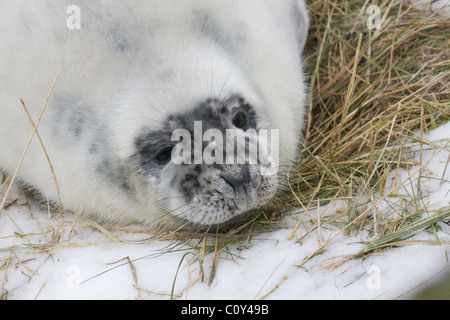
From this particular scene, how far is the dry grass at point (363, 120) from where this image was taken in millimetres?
2361

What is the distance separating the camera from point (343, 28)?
3607mm

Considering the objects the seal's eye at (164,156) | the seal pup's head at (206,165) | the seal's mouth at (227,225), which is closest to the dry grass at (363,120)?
the seal's mouth at (227,225)

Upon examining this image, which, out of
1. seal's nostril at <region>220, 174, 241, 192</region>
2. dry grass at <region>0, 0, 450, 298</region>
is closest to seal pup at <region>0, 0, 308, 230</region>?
seal's nostril at <region>220, 174, 241, 192</region>

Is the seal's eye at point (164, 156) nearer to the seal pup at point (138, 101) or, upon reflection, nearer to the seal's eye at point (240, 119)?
the seal pup at point (138, 101)

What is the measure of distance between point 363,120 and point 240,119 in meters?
0.89

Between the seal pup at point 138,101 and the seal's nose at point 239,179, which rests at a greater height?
the seal pup at point 138,101

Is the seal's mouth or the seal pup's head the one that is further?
the seal's mouth

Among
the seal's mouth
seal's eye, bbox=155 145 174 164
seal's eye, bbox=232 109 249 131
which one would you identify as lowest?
the seal's mouth

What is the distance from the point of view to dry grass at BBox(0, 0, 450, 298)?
2.36m

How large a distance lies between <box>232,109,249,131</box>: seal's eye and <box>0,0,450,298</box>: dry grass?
448mm

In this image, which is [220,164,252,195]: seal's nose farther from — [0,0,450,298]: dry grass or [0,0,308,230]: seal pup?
[0,0,450,298]: dry grass

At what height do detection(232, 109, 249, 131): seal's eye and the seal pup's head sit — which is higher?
detection(232, 109, 249, 131): seal's eye
